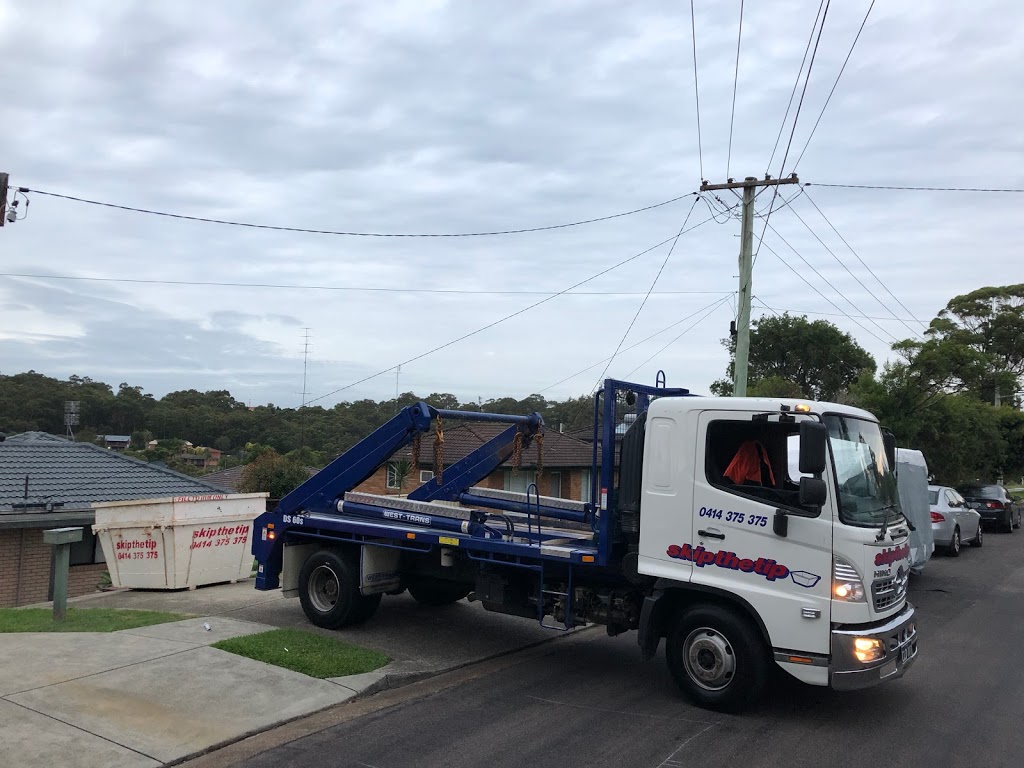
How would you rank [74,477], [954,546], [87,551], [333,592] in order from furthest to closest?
1. [954,546]
2. [74,477]
3. [87,551]
4. [333,592]

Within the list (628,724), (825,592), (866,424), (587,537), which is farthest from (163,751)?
(866,424)

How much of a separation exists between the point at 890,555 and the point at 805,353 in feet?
153

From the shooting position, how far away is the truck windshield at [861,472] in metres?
6.62

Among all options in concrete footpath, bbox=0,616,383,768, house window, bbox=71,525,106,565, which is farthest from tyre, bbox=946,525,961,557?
house window, bbox=71,525,106,565

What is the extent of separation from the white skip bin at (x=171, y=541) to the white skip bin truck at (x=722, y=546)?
12.8ft

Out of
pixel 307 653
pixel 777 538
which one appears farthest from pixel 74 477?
pixel 777 538

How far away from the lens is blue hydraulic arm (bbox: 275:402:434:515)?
917 centimetres

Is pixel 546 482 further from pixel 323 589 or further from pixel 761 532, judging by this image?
pixel 761 532

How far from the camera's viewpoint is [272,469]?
922 inches

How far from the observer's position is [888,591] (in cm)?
673

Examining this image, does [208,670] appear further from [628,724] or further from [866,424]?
[866,424]

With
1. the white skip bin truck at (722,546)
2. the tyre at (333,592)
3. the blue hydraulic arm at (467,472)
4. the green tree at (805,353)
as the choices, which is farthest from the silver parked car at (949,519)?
the green tree at (805,353)

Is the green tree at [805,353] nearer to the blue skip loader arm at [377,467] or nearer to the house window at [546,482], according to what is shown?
the house window at [546,482]

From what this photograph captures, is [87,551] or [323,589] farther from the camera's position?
[87,551]
